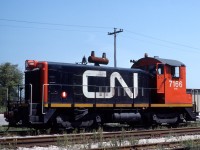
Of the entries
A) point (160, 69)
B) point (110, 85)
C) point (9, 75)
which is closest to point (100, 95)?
point (110, 85)

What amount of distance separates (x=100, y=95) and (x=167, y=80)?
13.3 ft

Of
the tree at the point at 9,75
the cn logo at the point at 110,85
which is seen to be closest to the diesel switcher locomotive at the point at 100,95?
the cn logo at the point at 110,85

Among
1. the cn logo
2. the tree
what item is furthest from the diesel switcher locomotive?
the tree

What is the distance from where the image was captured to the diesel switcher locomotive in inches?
527

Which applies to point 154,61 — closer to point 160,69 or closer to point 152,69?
point 152,69

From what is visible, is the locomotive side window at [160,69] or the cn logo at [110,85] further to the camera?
the locomotive side window at [160,69]

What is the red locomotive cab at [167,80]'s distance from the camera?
16.8 metres

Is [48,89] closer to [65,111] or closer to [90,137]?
[65,111]

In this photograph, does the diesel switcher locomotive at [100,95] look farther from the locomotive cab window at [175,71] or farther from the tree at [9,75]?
the tree at [9,75]

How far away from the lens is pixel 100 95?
1506cm

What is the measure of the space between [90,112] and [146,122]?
3.73 m

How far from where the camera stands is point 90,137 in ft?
37.1

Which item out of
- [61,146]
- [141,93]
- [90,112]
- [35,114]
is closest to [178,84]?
[141,93]

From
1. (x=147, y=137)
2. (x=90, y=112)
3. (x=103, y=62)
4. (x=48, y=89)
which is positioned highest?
(x=103, y=62)
